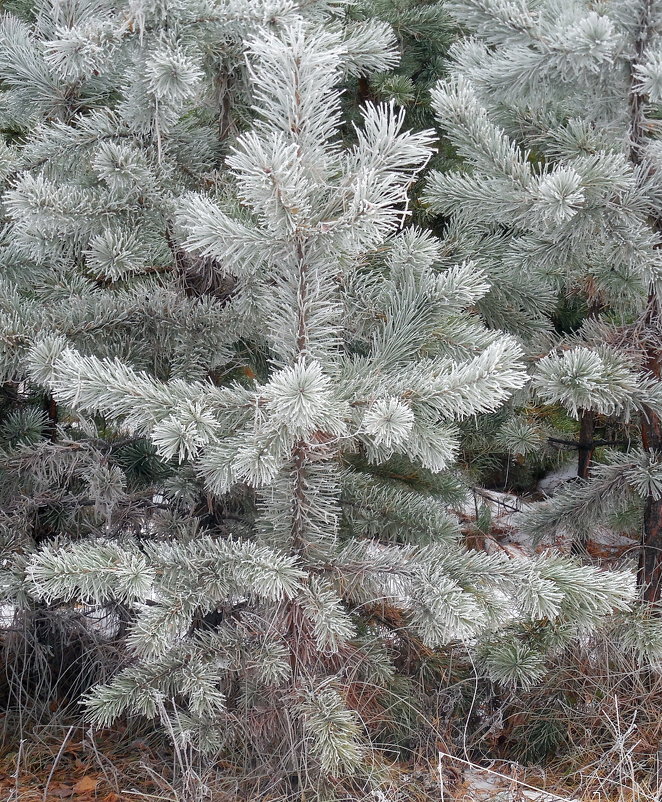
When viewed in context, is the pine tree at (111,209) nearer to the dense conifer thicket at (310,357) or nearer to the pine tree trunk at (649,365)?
the dense conifer thicket at (310,357)

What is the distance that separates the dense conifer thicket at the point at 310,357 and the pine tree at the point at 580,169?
11 millimetres

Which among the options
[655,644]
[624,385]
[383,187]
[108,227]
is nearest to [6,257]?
[108,227]

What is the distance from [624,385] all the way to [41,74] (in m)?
1.98

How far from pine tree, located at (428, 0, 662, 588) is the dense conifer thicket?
0.03ft

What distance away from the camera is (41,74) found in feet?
7.98

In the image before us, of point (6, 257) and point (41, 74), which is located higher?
point (41, 74)

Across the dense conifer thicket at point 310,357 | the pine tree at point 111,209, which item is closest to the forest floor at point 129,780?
the dense conifer thicket at point 310,357

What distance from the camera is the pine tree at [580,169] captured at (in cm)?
210

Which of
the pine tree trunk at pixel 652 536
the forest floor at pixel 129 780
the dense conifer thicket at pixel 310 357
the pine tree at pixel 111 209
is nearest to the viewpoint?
the dense conifer thicket at pixel 310 357

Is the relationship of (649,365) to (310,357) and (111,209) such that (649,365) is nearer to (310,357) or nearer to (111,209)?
(310,357)

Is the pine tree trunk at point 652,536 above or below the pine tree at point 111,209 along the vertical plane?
below

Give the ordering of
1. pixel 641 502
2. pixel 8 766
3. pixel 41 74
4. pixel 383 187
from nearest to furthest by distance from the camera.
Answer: pixel 383 187 < pixel 41 74 < pixel 8 766 < pixel 641 502

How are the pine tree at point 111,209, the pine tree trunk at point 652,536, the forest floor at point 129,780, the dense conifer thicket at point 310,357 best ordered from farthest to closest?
the pine tree trunk at point 652,536
the forest floor at point 129,780
the pine tree at point 111,209
the dense conifer thicket at point 310,357

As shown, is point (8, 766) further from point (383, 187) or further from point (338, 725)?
point (383, 187)
